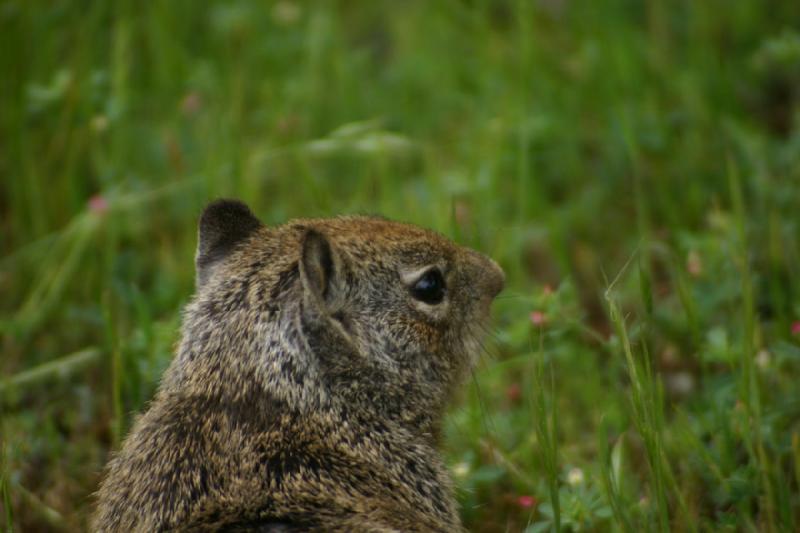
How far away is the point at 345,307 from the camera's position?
3.11 m

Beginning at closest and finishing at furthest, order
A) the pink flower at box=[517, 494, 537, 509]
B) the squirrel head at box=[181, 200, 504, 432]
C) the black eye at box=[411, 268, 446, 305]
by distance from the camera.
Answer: the squirrel head at box=[181, 200, 504, 432], the black eye at box=[411, 268, 446, 305], the pink flower at box=[517, 494, 537, 509]

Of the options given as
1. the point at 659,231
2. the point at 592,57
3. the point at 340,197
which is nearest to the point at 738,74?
the point at 592,57

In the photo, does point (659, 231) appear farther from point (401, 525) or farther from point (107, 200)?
point (401, 525)

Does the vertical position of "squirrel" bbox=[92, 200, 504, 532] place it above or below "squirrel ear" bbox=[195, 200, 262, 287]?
below

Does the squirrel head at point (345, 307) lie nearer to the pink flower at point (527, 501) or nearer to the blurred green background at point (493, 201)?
the blurred green background at point (493, 201)

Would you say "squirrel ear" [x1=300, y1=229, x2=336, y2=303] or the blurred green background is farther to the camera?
the blurred green background

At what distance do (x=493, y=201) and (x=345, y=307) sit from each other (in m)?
2.08

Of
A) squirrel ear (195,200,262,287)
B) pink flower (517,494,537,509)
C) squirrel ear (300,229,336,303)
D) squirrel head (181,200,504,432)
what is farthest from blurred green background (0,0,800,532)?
squirrel ear (300,229,336,303)

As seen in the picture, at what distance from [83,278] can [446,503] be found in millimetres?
2421

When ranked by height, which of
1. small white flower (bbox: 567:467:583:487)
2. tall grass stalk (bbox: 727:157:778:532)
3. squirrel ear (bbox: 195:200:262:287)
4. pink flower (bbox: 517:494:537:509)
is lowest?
pink flower (bbox: 517:494:537:509)

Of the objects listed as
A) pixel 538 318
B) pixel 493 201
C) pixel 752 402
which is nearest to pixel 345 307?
pixel 538 318

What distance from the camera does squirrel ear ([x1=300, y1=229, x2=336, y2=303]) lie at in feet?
9.34

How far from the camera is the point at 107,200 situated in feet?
15.3

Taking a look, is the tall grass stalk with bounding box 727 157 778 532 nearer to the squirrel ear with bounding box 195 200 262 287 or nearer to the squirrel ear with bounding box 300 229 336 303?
the squirrel ear with bounding box 300 229 336 303
